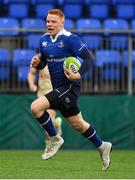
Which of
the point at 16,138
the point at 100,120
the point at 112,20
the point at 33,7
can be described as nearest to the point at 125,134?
the point at 100,120

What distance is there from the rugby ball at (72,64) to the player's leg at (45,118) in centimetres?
59

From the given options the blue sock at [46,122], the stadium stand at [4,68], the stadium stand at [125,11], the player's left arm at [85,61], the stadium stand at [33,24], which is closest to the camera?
the player's left arm at [85,61]

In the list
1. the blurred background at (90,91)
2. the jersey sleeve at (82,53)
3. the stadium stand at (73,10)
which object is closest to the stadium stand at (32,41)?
the blurred background at (90,91)

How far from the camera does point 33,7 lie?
805 inches

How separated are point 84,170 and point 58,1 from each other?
11.7m

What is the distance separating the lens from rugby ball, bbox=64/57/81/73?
30.4 feet

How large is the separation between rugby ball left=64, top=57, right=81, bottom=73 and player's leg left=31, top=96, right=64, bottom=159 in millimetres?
586

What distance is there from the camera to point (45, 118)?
9.69m

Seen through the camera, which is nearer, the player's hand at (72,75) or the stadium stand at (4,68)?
the player's hand at (72,75)

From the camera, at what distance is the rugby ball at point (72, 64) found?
925cm

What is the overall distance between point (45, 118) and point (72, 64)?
953mm

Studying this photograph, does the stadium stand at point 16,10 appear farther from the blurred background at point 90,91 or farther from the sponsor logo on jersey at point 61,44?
the sponsor logo on jersey at point 61,44

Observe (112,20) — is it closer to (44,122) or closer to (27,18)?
(27,18)

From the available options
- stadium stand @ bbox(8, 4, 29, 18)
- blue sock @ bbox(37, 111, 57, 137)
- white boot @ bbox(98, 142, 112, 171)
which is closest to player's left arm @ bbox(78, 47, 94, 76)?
blue sock @ bbox(37, 111, 57, 137)
